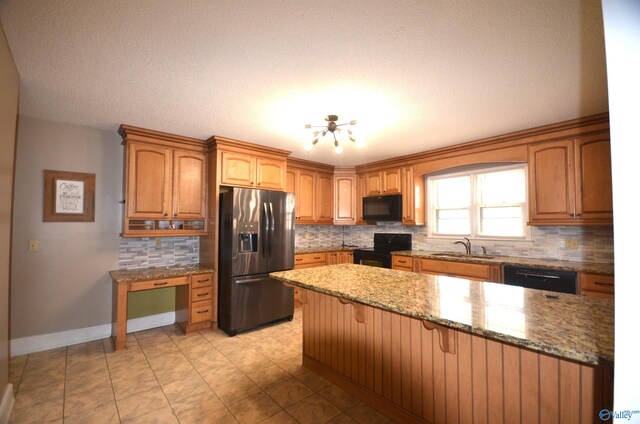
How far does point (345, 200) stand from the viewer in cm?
524

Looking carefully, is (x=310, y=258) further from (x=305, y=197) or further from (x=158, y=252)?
(x=158, y=252)

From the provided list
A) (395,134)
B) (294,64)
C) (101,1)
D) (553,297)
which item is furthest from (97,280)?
(553,297)

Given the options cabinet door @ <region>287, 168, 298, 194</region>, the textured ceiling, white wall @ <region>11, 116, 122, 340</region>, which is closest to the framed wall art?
white wall @ <region>11, 116, 122, 340</region>

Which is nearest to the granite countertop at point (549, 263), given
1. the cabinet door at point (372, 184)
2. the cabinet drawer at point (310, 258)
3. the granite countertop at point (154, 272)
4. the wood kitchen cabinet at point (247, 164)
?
the cabinet door at point (372, 184)

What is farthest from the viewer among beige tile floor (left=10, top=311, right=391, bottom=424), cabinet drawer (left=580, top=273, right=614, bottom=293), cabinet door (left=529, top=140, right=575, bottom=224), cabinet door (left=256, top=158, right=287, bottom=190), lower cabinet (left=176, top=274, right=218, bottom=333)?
cabinet door (left=256, top=158, right=287, bottom=190)

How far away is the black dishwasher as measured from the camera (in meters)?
2.76

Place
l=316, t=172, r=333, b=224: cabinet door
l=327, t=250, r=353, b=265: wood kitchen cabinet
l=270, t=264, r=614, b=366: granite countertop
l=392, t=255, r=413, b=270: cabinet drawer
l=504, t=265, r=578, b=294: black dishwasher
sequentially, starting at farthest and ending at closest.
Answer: l=316, t=172, r=333, b=224: cabinet door < l=327, t=250, r=353, b=265: wood kitchen cabinet < l=392, t=255, r=413, b=270: cabinet drawer < l=504, t=265, r=578, b=294: black dishwasher < l=270, t=264, r=614, b=366: granite countertop

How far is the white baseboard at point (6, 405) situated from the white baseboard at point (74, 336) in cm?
112

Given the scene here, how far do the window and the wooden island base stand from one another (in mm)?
2702

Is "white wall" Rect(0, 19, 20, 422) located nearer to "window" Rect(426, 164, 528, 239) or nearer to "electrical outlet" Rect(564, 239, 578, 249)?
"window" Rect(426, 164, 528, 239)

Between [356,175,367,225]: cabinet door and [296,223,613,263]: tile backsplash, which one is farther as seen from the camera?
[356,175,367,225]: cabinet door

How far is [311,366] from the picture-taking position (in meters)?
2.54

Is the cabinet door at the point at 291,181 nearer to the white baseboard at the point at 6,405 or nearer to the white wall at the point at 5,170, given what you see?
the white wall at the point at 5,170

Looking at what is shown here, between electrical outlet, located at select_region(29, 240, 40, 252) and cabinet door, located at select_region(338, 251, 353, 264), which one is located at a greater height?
electrical outlet, located at select_region(29, 240, 40, 252)
